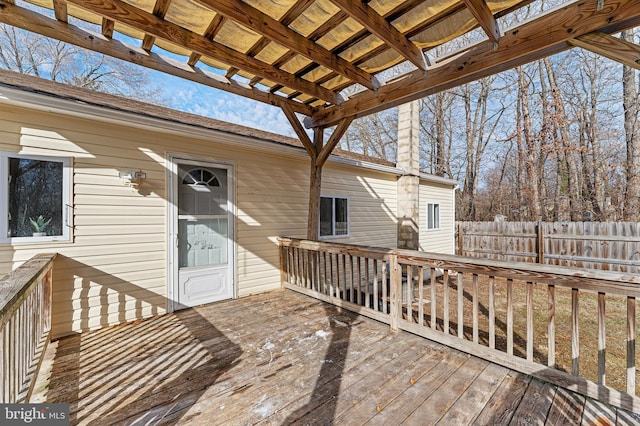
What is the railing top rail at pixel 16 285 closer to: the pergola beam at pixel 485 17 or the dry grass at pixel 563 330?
the pergola beam at pixel 485 17

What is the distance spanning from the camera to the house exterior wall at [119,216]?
3.16 m

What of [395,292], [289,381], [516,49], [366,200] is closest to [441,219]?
[366,200]

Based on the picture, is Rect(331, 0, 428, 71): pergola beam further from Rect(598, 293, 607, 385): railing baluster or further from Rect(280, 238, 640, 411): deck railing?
Rect(598, 293, 607, 385): railing baluster

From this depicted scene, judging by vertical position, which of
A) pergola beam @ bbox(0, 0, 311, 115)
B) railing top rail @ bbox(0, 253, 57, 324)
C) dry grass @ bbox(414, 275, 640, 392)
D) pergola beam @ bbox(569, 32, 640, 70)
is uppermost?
pergola beam @ bbox(0, 0, 311, 115)

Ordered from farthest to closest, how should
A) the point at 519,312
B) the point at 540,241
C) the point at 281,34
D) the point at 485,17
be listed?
the point at 540,241
the point at 519,312
the point at 281,34
the point at 485,17

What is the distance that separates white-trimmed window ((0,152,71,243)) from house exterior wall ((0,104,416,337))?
3.6 inches

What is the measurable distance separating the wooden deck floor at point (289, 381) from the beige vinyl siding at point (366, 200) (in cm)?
312

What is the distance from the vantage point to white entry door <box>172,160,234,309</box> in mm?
4090

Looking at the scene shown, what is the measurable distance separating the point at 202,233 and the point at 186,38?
2681mm

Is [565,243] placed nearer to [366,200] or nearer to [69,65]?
[366,200]

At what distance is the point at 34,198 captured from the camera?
10.2ft

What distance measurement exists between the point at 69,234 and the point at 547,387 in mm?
5079

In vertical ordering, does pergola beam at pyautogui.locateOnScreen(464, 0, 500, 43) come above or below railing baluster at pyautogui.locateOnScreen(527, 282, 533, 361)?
above

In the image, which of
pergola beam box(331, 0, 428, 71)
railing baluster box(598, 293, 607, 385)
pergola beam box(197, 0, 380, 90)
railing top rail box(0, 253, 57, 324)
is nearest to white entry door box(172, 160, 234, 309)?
railing top rail box(0, 253, 57, 324)
